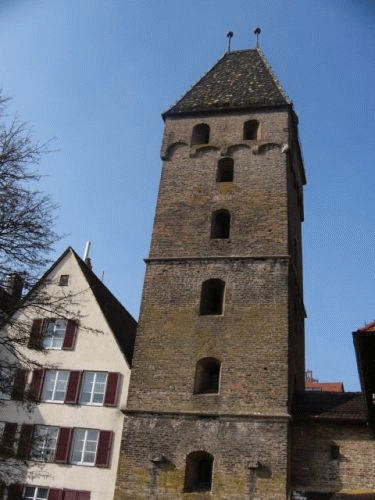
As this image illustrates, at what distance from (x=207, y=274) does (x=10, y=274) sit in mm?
9103

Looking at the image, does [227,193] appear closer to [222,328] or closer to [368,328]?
[222,328]

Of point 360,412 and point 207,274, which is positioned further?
point 207,274

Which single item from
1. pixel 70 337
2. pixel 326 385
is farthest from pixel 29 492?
pixel 326 385

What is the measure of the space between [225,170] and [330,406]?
31.6 feet

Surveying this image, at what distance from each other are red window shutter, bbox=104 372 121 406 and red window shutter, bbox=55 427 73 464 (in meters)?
1.47

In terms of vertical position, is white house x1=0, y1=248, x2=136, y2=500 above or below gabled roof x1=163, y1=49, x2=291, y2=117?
below

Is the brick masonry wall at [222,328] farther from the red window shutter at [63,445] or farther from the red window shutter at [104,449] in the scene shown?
the red window shutter at [63,445]

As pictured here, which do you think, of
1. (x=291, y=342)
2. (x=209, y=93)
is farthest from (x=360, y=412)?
(x=209, y=93)

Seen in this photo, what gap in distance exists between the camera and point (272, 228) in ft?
67.0

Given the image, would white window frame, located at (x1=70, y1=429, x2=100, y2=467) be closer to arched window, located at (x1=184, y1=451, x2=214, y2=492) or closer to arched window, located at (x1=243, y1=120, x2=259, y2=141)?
arched window, located at (x1=184, y1=451, x2=214, y2=492)

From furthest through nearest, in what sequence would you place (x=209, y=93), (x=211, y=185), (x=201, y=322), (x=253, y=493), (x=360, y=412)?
1. (x=209, y=93)
2. (x=211, y=185)
3. (x=201, y=322)
4. (x=360, y=412)
5. (x=253, y=493)

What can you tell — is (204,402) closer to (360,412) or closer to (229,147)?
(360,412)

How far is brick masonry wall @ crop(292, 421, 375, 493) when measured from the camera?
16547 millimetres

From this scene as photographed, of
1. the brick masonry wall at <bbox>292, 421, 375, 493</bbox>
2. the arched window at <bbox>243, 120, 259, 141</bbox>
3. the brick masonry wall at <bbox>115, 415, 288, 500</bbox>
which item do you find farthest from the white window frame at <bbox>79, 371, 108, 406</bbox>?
the arched window at <bbox>243, 120, 259, 141</bbox>
